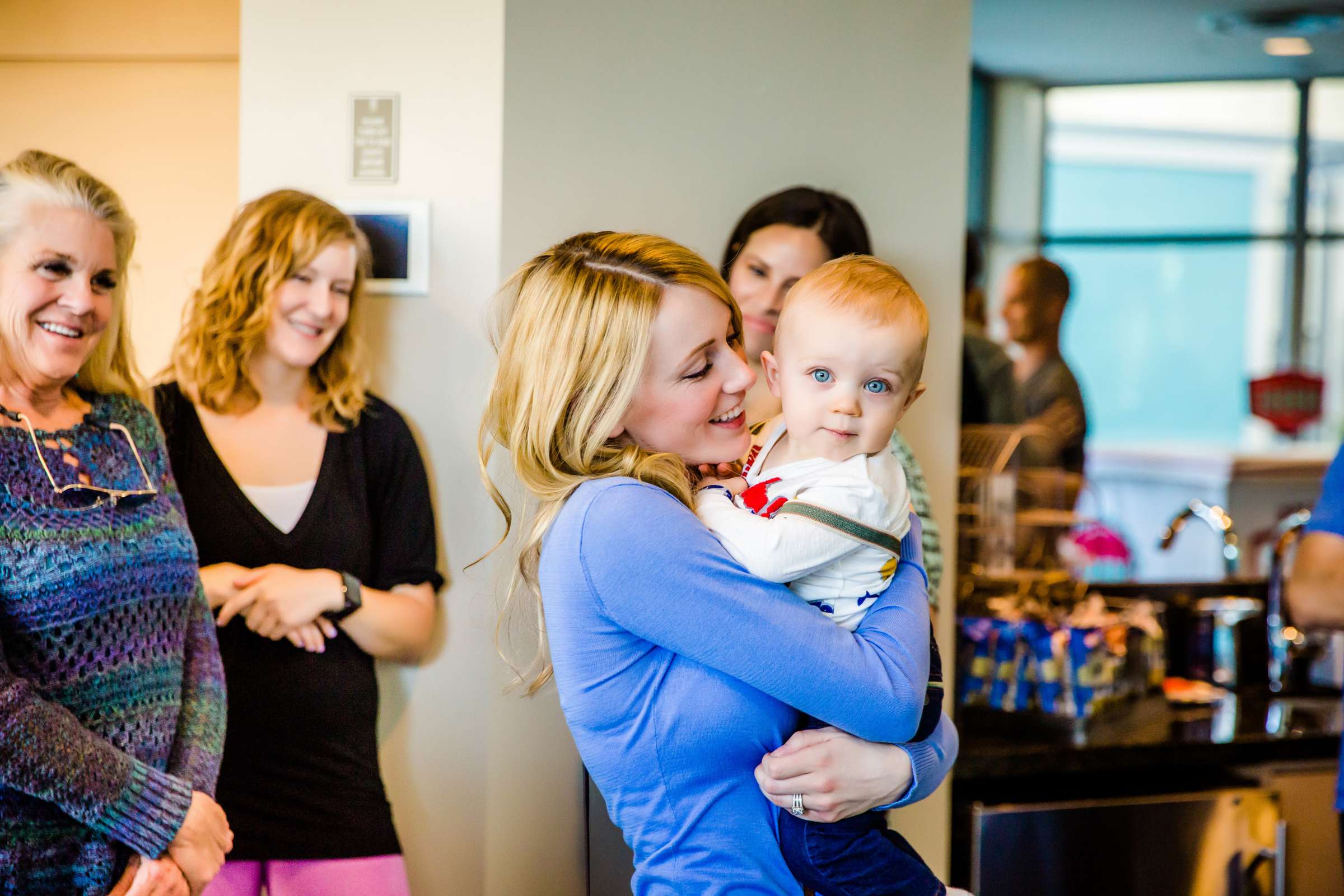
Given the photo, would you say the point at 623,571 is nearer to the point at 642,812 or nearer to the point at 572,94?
the point at 642,812

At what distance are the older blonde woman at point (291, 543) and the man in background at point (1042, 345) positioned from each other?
101 inches

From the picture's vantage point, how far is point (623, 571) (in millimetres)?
1227

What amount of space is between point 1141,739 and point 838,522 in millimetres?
1450

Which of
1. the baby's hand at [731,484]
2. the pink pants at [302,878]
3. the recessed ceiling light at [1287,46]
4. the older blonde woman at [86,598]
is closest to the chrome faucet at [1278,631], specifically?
the baby's hand at [731,484]

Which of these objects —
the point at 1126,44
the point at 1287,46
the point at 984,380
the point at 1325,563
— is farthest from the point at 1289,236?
the point at 1325,563

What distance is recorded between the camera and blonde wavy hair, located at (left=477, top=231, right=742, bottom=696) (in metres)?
1.32

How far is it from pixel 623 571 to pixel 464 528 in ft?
3.62

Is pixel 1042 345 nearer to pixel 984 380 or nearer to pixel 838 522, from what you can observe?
pixel 984 380

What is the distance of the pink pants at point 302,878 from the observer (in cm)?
202

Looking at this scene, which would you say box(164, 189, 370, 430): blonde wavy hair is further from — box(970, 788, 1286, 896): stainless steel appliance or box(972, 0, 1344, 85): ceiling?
box(972, 0, 1344, 85): ceiling

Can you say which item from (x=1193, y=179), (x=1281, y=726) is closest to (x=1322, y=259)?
(x=1193, y=179)

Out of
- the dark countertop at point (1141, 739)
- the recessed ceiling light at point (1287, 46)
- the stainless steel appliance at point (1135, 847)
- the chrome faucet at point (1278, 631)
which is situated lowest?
the stainless steel appliance at point (1135, 847)

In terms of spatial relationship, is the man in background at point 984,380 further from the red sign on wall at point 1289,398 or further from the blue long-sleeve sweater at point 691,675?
the red sign on wall at point 1289,398

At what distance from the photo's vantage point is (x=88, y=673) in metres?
1.57
